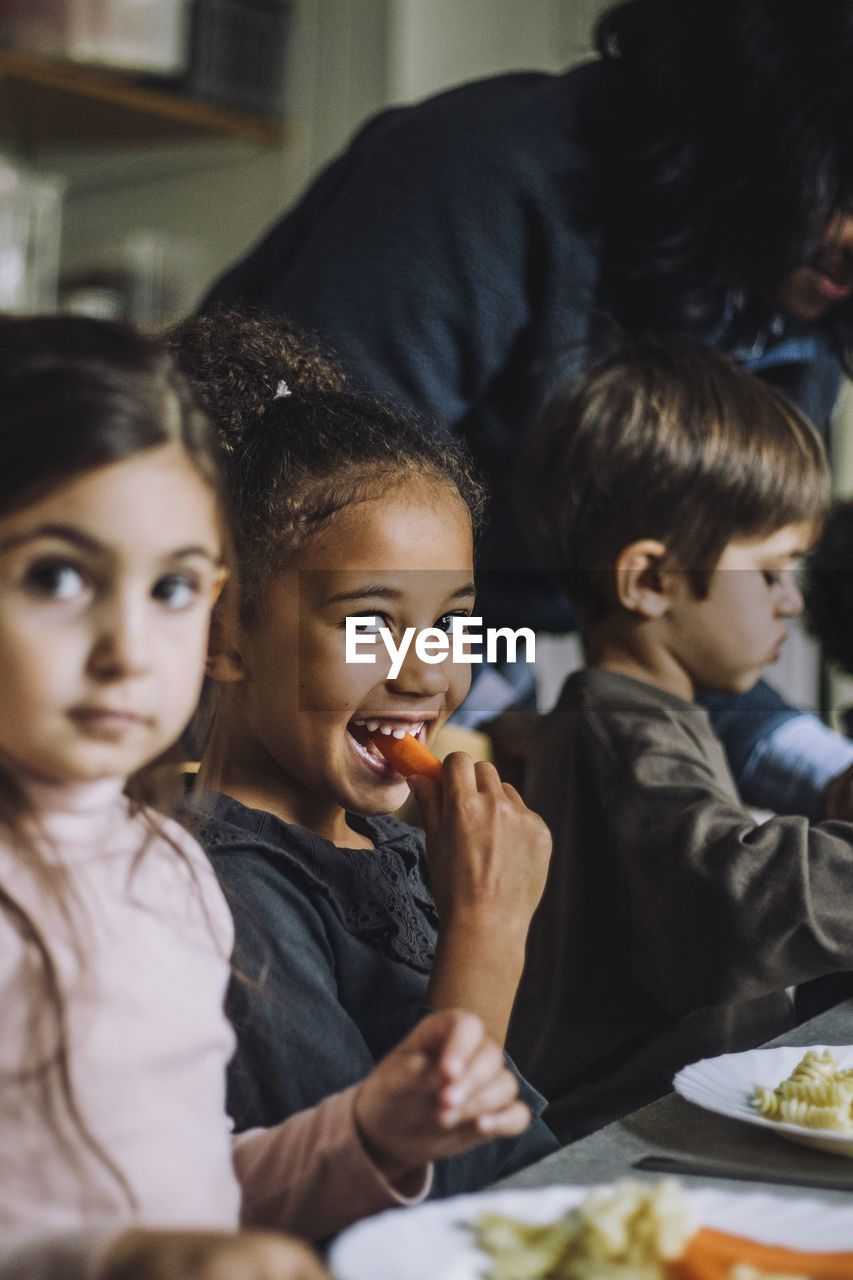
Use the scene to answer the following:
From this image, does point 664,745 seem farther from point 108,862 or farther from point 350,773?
point 108,862

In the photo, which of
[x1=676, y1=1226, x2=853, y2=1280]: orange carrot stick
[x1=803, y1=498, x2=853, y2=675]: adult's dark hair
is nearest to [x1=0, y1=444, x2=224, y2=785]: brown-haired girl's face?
[x1=676, y1=1226, x2=853, y2=1280]: orange carrot stick

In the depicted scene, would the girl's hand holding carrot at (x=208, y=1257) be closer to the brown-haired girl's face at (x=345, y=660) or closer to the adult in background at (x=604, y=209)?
the brown-haired girl's face at (x=345, y=660)

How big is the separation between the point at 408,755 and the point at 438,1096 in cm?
19

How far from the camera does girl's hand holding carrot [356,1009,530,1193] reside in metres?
0.42

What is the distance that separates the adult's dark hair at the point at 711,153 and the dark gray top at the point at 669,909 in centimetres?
35

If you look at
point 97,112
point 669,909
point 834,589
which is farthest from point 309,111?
point 669,909

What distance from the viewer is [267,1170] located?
47cm

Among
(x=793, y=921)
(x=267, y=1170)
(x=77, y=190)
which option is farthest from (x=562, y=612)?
(x=77, y=190)

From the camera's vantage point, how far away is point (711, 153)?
3.35ft

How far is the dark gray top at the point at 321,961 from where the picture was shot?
1.67ft

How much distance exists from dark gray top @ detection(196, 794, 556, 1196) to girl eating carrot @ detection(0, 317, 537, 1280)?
0.06m

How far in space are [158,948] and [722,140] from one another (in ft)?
2.66

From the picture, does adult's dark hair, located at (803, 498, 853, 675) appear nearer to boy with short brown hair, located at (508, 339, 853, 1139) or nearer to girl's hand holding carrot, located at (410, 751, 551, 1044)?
boy with short brown hair, located at (508, 339, 853, 1139)

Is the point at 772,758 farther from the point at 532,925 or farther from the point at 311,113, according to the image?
the point at 311,113
